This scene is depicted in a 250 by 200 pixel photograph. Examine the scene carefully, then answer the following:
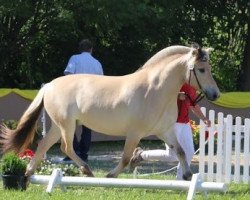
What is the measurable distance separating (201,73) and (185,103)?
121cm

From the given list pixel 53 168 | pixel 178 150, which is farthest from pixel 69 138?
pixel 178 150

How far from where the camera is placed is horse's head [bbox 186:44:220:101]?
9.00m

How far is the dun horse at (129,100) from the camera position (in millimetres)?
9062

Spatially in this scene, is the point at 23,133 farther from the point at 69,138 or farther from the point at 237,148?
the point at 237,148

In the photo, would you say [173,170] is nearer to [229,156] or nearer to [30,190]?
[229,156]

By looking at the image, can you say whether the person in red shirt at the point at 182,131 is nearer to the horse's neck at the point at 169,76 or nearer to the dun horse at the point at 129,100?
the dun horse at the point at 129,100

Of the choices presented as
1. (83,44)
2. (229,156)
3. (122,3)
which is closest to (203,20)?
(122,3)

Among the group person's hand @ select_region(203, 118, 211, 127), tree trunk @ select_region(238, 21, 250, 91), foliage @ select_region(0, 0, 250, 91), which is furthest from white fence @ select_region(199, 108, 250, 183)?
tree trunk @ select_region(238, 21, 250, 91)

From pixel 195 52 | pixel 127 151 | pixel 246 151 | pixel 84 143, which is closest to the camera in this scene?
pixel 195 52

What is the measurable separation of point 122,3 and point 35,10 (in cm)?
315

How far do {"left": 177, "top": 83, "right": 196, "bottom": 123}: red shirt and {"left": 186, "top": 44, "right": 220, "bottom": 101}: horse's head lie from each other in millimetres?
812

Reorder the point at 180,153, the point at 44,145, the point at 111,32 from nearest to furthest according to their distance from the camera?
the point at 180,153, the point at 44,145, the point at 111,32

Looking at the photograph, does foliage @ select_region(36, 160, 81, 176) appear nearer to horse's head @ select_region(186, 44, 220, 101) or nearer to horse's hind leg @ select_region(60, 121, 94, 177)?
horse's hind leg @ select_region(60, 121, 94, 177)

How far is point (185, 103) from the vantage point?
1020 cm
